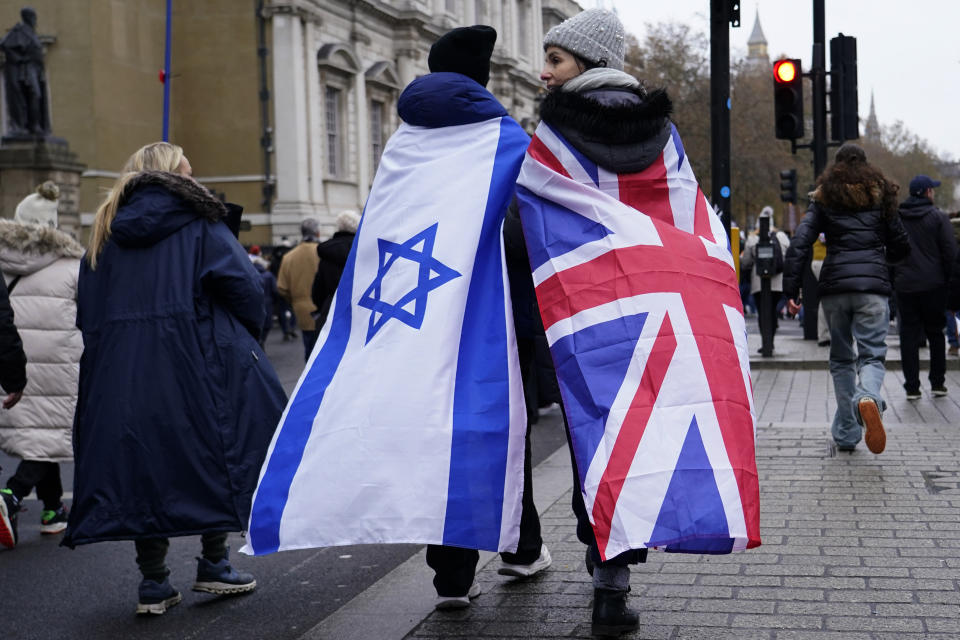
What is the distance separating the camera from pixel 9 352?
5863mm

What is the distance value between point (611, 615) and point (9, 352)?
3.01 meters

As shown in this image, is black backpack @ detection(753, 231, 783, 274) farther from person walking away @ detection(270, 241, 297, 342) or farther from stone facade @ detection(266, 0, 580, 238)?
stone facade @ detection(266, 0, 580, 238)

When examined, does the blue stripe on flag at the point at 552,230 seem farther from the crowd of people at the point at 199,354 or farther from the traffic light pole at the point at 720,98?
the traffic light pole at the point at 720,98

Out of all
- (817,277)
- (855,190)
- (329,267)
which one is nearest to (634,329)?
(855,190)

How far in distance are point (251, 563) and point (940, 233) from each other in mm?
7517

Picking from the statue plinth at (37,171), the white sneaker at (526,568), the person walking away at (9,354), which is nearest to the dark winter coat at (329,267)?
the person walking away at (9,354)

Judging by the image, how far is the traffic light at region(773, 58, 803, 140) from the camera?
46.5 ft

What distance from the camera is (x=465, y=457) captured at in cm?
419

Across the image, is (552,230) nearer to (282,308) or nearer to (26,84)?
(282,308)

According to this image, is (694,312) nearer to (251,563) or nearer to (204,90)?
(251,563)

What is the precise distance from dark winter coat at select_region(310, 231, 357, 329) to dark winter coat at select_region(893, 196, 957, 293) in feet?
15.2

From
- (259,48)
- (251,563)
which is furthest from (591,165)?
(259,48)

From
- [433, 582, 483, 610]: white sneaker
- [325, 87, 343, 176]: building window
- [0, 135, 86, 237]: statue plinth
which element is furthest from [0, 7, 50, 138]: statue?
[433, 582, 483, 610]: white sneaker

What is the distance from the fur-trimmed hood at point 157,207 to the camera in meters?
5.18
